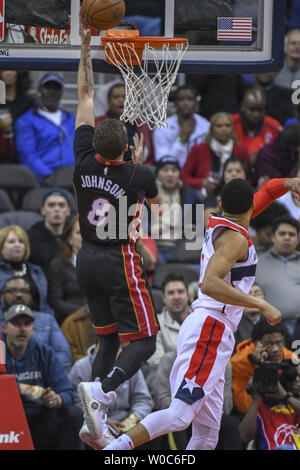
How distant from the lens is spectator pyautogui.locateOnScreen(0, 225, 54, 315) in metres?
10.4

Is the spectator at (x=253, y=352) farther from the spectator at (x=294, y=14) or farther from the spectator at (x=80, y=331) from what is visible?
the spectator at (x=294, y=14)

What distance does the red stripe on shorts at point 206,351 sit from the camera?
7.44 meters

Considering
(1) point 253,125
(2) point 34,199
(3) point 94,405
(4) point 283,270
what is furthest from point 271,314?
(1) point 253,125

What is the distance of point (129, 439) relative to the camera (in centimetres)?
733

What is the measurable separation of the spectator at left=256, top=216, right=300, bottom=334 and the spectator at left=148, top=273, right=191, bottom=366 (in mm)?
955

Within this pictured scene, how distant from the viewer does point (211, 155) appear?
39.5 ft

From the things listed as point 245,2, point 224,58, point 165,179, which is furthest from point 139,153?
point 245,2

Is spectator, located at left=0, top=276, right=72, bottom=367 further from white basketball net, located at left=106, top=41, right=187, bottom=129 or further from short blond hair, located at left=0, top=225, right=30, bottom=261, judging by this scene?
white basketball net, located at left=106, top=41, right=187, bottom=129

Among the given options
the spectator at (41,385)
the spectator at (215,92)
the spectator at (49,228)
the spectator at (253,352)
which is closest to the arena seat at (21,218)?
the spectator at (49,228)

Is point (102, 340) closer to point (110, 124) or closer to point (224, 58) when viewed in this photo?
point (110, 124)

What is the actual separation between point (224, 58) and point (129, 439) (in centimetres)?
332

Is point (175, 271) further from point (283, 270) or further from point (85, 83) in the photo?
point (85, 83)

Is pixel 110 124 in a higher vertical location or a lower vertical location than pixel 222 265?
higher

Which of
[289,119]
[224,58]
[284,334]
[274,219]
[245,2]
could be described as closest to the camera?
[224,58]
